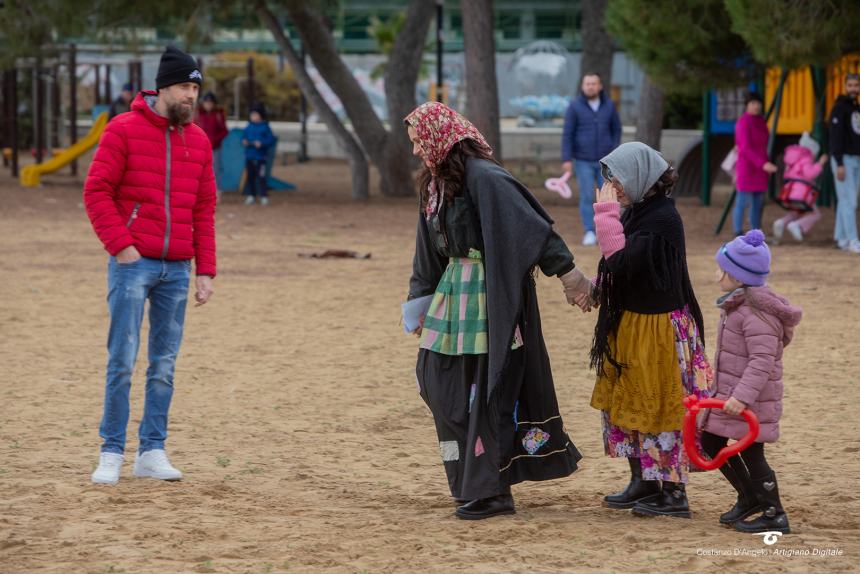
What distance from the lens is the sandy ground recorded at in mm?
4758

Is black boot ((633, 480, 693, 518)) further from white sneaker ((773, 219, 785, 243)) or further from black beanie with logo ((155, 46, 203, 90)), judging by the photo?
white sneaker ((773, 219, 785, 243))

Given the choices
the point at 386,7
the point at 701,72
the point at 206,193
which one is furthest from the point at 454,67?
the point at 206,193

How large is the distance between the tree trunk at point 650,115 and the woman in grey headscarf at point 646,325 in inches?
696

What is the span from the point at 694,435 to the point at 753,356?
35cm

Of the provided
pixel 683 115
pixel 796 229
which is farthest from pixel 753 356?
pixel 683 115

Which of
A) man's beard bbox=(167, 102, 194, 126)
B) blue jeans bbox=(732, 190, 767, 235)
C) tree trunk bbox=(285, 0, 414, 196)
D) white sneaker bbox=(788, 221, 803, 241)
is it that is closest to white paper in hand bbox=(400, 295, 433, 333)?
man's beard bbox=(167, 102, 194, 126)

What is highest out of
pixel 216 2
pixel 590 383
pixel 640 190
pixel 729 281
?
pixel 216 2

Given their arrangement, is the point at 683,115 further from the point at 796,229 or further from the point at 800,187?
the point at 800,187

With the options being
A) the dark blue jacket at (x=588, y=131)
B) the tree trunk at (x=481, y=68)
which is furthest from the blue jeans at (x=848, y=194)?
the tree trunk at (x=481, y=68)

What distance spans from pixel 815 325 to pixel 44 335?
213 inches

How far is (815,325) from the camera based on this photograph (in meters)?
10.1

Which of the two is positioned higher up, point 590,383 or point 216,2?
point 216,2

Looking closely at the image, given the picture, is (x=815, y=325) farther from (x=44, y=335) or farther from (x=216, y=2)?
(x=216, y=2)

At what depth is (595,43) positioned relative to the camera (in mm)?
23938
